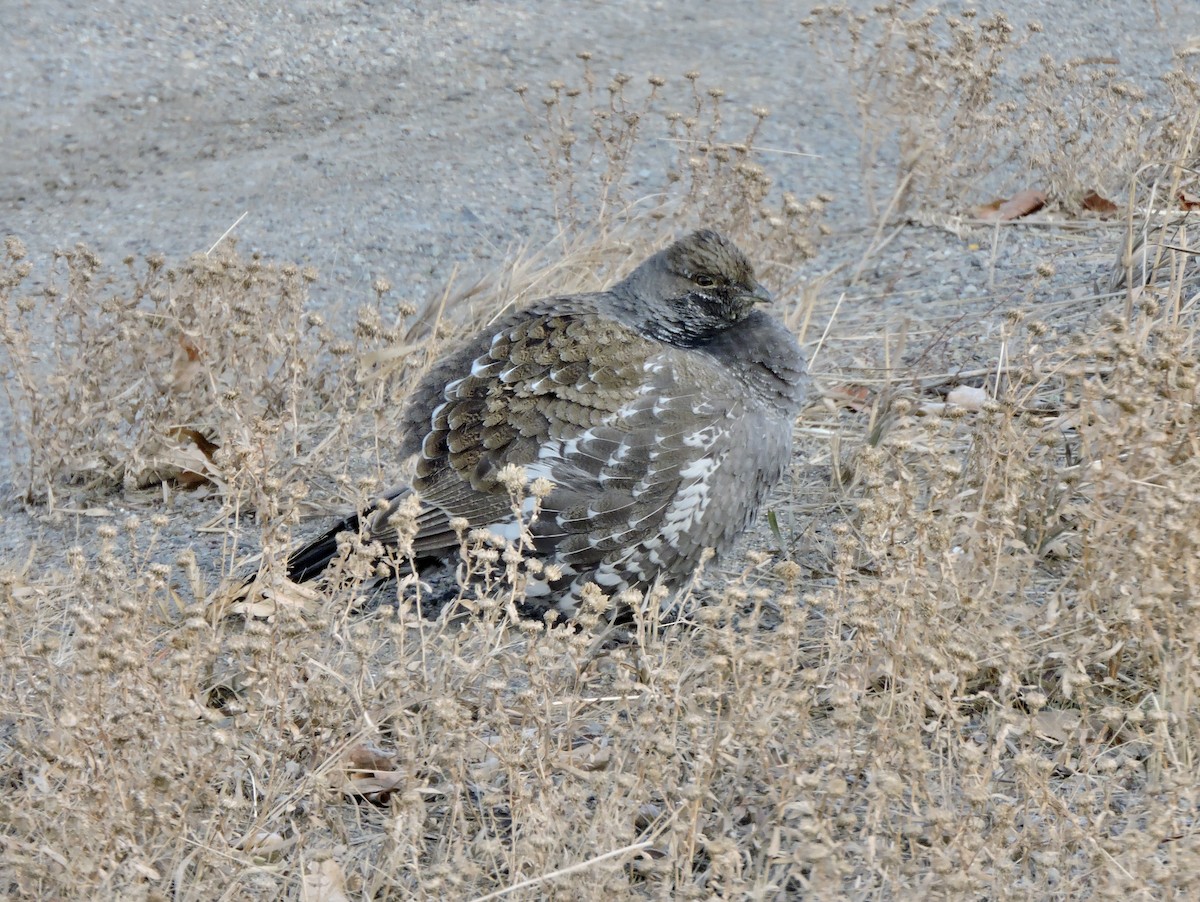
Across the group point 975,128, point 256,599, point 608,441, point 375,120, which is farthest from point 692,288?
point 375,120

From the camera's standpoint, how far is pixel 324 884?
320cm

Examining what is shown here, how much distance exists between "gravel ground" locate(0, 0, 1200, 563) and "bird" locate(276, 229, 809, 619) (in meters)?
1.98

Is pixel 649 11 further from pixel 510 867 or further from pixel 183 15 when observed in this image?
pixel 510 867

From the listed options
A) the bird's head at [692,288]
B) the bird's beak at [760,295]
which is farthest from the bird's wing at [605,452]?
the bird's beak at [760,295]

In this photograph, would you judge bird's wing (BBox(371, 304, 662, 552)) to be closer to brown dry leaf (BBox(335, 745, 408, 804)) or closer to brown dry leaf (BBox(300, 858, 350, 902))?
brown dry leaf (BBox(335, 745, 408, 804))

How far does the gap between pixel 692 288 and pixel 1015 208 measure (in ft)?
9.47

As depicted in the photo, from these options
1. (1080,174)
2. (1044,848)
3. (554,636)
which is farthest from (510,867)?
(1080,174)

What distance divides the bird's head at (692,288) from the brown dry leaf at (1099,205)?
109 inches

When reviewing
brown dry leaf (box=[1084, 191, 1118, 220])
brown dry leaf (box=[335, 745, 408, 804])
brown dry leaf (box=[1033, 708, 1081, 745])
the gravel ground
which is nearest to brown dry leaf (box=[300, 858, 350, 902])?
brown dry leaf (box=[335, 745, 408, 804])

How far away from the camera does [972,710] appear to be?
3865 mm

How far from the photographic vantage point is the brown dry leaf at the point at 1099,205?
6.77 m

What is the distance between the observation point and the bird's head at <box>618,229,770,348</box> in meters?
4.63

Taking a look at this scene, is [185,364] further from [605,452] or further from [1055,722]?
[1055,722]

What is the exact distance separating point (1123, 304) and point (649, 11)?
6142 millimetres
